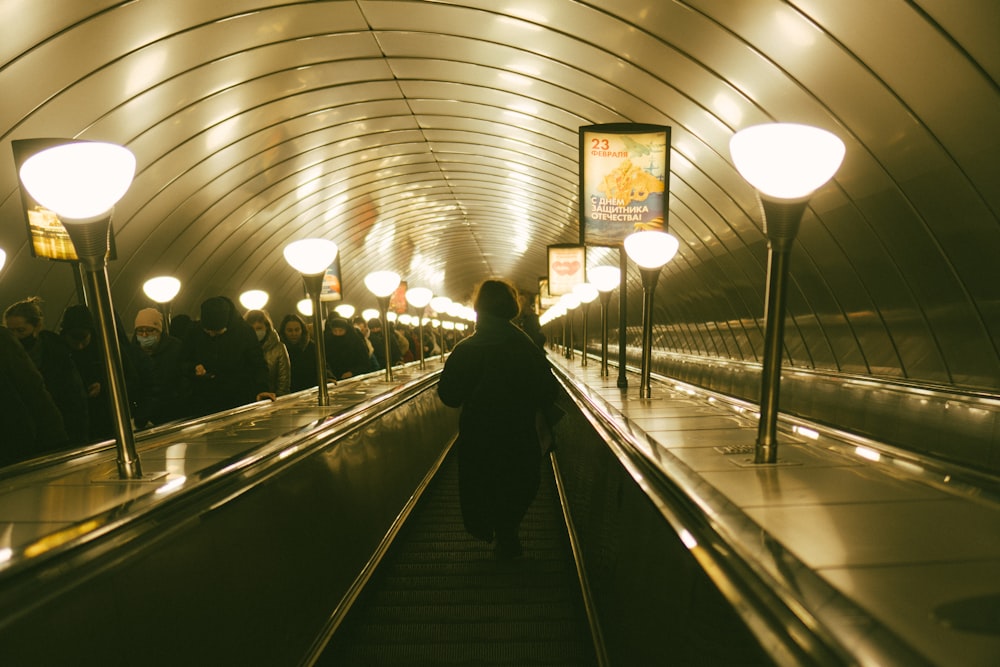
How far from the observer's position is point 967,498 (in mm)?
2516

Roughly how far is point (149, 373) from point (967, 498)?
6.43 metres

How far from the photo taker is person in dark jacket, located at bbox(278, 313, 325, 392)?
855 centimetres

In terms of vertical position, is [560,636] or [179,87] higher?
[179,87]

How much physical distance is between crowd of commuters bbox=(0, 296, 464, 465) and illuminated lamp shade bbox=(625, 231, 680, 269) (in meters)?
3.85

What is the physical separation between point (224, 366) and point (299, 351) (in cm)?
235

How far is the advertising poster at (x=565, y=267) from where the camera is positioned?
22.4 m

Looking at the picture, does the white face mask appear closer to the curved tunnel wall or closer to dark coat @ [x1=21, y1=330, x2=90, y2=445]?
dark coat @ [x1=21, y1=330, x2=90, y2=445]

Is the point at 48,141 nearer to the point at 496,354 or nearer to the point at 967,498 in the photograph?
the point at 496,354

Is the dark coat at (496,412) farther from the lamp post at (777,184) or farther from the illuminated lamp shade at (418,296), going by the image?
the illuminated lamp shade at (418,296)

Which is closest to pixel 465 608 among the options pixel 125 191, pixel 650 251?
pixel 650 251

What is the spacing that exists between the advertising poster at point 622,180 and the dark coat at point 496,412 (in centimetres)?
477

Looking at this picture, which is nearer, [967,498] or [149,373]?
[967,498]

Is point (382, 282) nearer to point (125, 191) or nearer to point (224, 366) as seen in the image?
point (224, 366)

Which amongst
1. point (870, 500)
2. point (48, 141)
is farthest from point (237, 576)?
point (48, 141)
